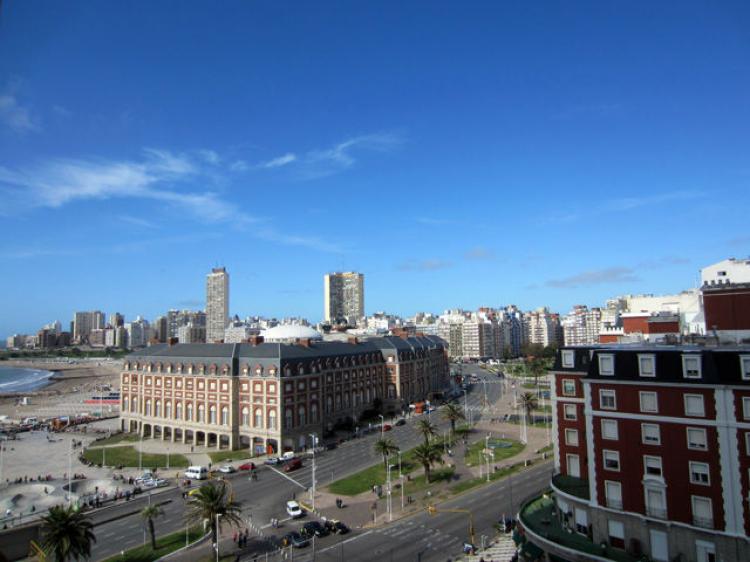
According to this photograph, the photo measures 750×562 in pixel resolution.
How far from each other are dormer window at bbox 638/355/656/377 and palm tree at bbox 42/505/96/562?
37.3 m

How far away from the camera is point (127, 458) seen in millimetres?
76562

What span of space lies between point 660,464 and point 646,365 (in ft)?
18.4

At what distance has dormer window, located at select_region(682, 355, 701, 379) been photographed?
99.0 ft

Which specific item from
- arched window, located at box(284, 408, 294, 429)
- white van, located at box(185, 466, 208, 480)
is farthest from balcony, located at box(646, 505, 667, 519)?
arched window, located at box(284, 408, 294, 429)

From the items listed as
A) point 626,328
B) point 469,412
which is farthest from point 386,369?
point 626,328

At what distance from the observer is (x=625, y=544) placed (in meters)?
31.3

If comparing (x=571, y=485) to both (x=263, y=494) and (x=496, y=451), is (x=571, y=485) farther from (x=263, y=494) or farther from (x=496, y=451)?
(x=496, y=451)

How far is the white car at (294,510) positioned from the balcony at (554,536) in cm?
2076

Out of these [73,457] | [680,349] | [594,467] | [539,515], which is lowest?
[73,457]

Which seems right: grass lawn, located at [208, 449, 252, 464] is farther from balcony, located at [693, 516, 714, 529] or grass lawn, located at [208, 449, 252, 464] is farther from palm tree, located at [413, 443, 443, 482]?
balcony, located at [693, 516, 714, 529]

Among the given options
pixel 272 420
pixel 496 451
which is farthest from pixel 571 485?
pixel 272 420

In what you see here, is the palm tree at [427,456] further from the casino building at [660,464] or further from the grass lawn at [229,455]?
the grass lawn at [229,455]

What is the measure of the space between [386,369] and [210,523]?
68447mm

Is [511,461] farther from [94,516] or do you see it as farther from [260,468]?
[94,516]
